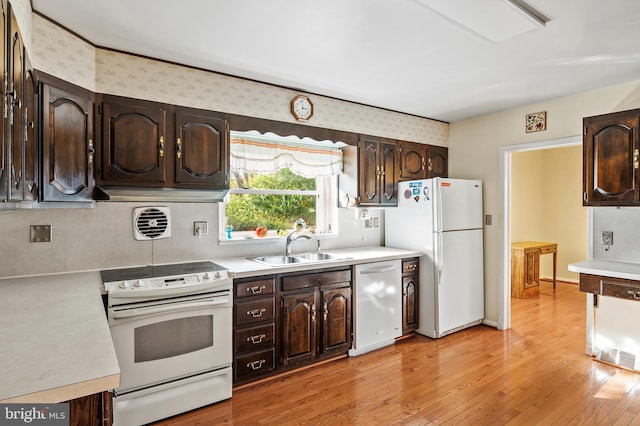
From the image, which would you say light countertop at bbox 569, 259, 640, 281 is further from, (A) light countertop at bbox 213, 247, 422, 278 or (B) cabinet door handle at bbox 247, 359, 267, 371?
(B) cabinet door handle at bbox 247, 359, 267, 371

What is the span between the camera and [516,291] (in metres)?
5.37

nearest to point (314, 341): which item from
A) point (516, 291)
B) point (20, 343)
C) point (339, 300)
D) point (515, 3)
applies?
point (339, 300)

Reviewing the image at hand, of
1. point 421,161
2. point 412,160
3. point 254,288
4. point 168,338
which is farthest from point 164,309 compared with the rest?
point 421,161

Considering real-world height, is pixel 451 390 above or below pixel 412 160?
below

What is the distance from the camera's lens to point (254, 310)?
9.19ft

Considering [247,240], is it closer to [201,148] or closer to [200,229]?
[200,229]

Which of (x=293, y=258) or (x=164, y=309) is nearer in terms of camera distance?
(x=164, y=309)

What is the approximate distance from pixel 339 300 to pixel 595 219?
248 cm

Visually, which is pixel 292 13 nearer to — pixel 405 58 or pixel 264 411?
pixel 405 58

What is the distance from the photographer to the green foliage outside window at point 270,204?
138 inches

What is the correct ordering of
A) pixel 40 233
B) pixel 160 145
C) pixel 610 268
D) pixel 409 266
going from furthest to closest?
pixel 409 266 < pixel 610 268 < pixel 160 145 < pixel 40 233

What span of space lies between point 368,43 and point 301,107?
108 cm

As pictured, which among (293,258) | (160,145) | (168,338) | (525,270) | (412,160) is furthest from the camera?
(525,270)


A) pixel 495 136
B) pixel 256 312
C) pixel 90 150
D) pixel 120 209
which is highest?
pixel 495 136
